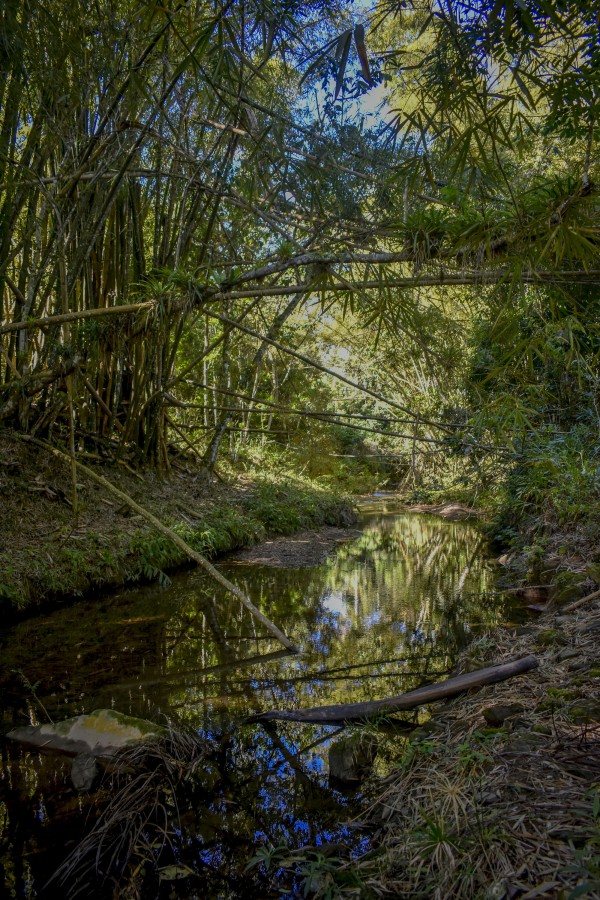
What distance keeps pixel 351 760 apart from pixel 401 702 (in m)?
0.39

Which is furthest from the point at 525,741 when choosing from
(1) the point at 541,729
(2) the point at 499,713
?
(2) the point at 499,713

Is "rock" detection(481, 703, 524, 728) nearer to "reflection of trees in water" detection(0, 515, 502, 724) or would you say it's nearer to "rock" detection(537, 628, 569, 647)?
"rock" detection(537, 628, 569, 647)

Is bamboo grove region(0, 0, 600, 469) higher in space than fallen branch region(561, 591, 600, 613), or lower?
higher

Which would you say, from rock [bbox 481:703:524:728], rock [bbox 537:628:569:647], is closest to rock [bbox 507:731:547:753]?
rock [bbox 481:703:524:728]

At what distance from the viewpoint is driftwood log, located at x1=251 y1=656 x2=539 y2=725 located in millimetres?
2216

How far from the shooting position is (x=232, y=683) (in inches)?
110

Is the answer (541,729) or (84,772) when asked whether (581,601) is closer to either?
(541,729)

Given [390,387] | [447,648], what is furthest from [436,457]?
[447,648]

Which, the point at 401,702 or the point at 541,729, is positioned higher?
the point at 541,729

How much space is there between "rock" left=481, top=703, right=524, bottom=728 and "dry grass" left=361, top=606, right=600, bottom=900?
0.08 feet

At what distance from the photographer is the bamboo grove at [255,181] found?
6.08 ft

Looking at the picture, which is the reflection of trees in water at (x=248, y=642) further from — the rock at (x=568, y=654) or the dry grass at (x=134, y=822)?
the rock at (x=568, y=654)

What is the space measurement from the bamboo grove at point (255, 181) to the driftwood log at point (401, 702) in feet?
4.70

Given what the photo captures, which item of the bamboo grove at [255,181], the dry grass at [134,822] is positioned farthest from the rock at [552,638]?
the dry grass at [134,822]
